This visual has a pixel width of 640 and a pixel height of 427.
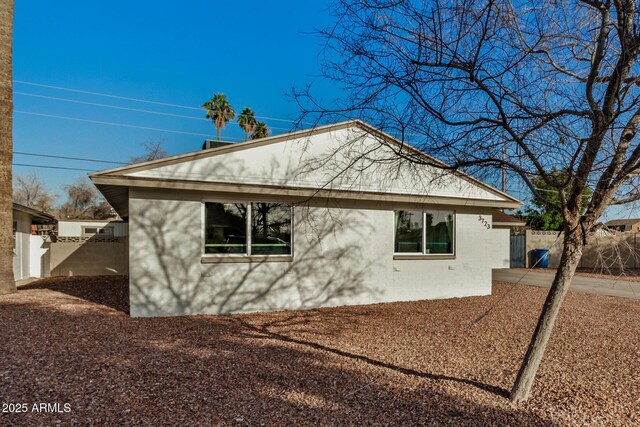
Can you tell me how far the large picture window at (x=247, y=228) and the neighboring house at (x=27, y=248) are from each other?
32.2 feet

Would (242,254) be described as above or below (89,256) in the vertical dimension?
above

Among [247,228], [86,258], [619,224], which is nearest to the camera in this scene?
[247,228]

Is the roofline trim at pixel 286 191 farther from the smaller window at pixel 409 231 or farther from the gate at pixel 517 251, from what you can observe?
the gate at pixel 517 251

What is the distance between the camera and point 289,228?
8.60 metres

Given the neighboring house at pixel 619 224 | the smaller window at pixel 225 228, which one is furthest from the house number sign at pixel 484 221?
the smaller window at pixel 225 228

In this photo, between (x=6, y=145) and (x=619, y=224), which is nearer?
(x=6, y=145)

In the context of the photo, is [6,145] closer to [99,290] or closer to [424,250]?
[99,290]

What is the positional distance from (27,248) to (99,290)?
672 centimetres

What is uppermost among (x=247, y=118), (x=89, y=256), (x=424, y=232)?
(x=247, y=118)

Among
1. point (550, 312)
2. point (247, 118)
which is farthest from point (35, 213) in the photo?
point (550, 312)

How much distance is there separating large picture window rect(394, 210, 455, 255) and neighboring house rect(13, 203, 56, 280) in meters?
13.0

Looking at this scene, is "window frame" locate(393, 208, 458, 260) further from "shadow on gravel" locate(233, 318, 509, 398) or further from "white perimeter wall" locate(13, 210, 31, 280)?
"white perimeter wall" locate(13, 210, 31, 280)

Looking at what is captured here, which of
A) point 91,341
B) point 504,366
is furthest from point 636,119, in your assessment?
point 91,341

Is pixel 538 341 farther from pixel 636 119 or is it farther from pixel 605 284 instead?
pixel 605 284
